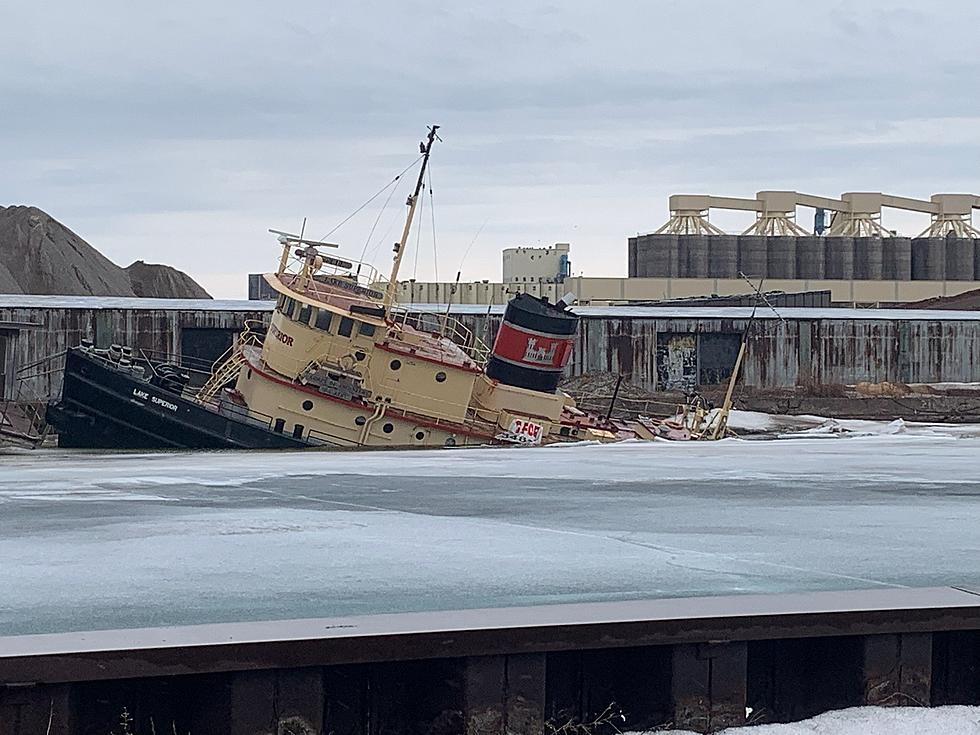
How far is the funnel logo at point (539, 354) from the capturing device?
24938mm

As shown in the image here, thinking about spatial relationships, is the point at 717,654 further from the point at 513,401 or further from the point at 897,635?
the point at 513,401

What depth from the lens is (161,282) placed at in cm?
7625

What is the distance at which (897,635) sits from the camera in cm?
638

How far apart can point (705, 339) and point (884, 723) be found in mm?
30313

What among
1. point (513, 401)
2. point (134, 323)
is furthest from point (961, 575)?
point (134, 323)

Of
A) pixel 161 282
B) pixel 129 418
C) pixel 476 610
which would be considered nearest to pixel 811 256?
pixel 161 282

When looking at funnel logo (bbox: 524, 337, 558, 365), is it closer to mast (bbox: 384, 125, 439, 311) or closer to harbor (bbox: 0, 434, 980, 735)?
mast (bbox: 384, 125, 439, 311)

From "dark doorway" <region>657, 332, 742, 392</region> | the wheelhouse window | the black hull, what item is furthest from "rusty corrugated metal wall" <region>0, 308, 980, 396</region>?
the wheelhouse window

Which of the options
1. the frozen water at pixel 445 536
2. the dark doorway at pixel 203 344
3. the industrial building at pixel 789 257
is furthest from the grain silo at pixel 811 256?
the frozen water at pixel 445 536

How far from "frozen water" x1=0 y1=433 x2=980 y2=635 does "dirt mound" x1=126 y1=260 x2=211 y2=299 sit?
2435 inches

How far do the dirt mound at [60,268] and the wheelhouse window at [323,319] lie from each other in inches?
1619

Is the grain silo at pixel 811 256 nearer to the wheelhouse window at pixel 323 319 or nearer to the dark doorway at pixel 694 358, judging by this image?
the dark doorway at pixel 694 358

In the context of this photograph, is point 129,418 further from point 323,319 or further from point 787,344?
point 787,344

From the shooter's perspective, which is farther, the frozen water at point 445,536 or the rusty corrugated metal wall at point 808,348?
the rusty corrugated metal wall at point 808,348
